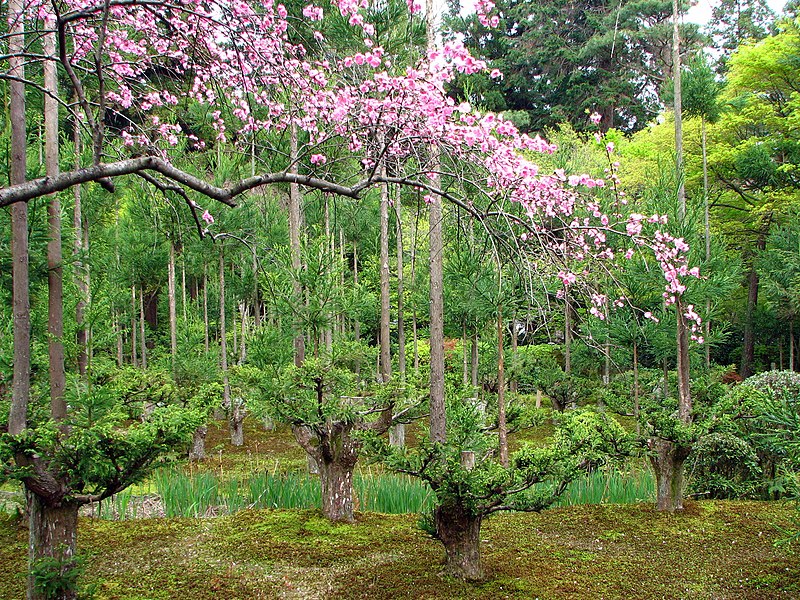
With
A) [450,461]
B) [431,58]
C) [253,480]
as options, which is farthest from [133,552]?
[431,58]

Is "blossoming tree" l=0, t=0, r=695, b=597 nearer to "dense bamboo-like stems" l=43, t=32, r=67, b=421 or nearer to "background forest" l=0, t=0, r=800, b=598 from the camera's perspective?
"background forest" l=0, t=0, r=800, b=598

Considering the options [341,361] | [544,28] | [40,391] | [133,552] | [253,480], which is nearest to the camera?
[133,552]

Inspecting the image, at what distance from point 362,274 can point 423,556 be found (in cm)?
1315

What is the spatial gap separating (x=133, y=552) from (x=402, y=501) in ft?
8.80

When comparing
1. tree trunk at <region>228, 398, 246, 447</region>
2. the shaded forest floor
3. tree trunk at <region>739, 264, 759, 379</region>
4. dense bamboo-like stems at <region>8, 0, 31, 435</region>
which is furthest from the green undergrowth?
tree trunk at <region>739, 264, 759, 379</region>

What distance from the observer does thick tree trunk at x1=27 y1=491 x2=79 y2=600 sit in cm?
359

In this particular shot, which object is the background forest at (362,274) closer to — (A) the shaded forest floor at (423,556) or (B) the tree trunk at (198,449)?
(B) the tree trunk at (198,449)

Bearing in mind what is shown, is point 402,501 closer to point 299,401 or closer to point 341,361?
point 299,401

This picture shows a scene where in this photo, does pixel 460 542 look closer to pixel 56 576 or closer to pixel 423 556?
pixel 423 556

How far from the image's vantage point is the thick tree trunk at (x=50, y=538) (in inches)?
141

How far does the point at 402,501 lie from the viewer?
6398mm

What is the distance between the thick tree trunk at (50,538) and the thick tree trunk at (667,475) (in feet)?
17.0

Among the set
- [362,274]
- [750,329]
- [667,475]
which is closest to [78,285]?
[667,475]

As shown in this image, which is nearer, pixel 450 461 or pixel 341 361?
pixel 450 461
